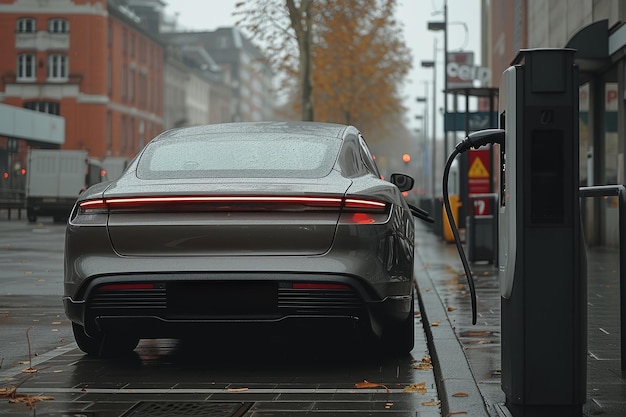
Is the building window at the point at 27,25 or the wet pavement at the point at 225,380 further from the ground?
the building window at the point at 27,25

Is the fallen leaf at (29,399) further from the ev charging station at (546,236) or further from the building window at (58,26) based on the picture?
the building window at (58,26)

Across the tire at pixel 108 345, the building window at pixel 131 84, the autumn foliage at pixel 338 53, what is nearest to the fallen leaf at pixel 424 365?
the tire at pixel 108 345

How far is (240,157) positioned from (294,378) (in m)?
1.41

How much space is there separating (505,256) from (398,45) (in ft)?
194

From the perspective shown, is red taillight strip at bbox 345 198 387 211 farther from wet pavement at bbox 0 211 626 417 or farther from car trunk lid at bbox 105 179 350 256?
wet pavement at bbox 0 211 626 417

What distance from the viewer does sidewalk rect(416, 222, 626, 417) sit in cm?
575

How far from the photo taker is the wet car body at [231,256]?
22.1 feet

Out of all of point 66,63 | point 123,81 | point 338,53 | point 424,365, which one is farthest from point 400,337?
point 123,81

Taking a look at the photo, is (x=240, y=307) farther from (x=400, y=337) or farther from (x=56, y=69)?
(x=56, y=69)

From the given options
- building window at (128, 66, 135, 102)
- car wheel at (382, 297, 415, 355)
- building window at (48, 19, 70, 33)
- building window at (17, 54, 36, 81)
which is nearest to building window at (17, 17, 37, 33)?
building window at (48, 19, 70, 33)

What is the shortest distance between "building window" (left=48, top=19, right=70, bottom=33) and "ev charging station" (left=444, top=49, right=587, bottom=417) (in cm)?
7227

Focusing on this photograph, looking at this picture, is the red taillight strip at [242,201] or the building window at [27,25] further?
the building window at [27,25]

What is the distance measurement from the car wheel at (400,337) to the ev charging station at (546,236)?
2579mm

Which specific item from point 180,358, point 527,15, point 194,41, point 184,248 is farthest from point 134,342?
point 194,41
